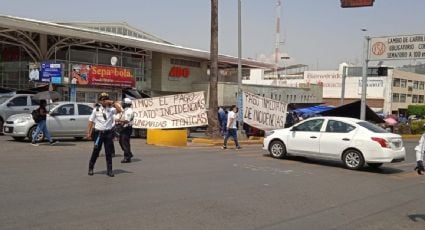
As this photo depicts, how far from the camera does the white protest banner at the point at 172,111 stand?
2289 centimetres

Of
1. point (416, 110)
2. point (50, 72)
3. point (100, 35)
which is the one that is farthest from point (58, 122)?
point (416, 110)

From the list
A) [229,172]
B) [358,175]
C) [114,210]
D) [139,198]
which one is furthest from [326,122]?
[114,210]

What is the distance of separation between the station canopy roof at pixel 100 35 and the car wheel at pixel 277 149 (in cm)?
1717

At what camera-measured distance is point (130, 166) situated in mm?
12742

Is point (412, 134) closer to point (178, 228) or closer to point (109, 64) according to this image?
point (109, 64)

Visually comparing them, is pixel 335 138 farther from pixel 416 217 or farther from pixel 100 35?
pixel 100 35

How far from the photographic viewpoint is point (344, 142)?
1494cm

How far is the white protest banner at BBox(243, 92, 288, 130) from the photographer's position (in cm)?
2466

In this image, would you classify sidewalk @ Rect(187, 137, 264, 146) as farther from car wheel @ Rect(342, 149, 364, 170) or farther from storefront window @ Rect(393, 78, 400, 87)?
storefront window @ Rect(393, 78, 400, 87)

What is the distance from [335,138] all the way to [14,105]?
45.3ft

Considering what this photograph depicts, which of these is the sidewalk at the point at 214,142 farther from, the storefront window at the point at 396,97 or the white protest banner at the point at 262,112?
the storefront window at the point at 396,97

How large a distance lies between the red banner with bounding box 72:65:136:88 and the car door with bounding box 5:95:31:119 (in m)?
9.70

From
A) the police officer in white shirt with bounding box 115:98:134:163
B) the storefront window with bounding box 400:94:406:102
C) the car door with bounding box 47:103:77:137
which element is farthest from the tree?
the storefront window with bounding box 400:94:406:102

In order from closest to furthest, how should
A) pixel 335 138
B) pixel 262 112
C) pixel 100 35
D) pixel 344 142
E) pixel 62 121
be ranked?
1. pixel 344 142
2. pixel 335 138
3. pixel 62 121
4. pixel 262 112
5. pixel 100 35
